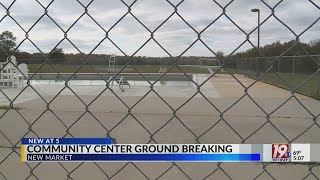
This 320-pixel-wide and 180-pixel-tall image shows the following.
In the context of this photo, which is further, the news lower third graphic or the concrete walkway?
the concrete walkway

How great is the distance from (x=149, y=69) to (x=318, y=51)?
4059 millimetres

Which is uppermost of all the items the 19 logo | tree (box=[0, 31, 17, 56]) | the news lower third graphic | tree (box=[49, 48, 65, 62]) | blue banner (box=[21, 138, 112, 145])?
tree (box=[0, 31, 17, 56])

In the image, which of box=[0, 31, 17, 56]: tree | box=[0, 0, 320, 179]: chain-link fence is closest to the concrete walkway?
box=[0, 0, 320, 179]: chain-link fence

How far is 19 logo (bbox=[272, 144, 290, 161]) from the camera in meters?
2.22

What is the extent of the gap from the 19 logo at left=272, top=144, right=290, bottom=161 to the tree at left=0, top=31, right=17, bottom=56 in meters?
1.80

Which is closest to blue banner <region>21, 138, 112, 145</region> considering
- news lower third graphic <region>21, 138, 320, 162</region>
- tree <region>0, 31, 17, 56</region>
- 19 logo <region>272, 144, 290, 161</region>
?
news lower third graphic <region>21, 138, 320, 162</region>

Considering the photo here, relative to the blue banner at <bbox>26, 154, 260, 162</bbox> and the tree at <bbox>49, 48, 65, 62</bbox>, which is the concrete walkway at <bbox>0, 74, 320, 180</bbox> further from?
the tree at <bbox>49, 48, 65, 62</bbox>

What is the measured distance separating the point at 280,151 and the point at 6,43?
1.95m

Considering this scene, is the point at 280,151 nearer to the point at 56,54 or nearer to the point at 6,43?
the point at 56,54

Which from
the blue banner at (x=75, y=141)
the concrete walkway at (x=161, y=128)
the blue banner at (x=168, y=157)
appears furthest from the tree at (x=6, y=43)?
the blue banner at (x=168, y=157)

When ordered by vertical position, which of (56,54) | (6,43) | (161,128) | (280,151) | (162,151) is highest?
(6,43)

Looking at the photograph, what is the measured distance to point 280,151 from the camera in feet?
7.45

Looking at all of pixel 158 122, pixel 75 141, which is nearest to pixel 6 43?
pixel 75 141

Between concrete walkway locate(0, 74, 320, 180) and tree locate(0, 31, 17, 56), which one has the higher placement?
tree locate(0, 31, 17, 56)
